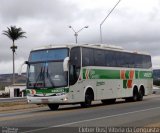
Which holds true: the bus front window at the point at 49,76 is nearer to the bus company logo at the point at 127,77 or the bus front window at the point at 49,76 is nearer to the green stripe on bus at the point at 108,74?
the green stripe on bus at the point at 108,74

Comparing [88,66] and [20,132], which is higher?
[88,66]

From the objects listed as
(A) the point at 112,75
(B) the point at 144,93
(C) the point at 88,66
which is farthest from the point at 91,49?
(B) the point at 144,93

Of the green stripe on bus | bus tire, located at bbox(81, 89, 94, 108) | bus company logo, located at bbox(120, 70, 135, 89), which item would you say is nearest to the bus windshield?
the green stripe on bus

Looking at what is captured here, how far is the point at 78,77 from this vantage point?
26953 millimetres

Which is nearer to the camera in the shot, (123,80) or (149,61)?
(123,80)

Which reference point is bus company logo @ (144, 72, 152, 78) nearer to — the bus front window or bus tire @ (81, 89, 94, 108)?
bus tire @ (81, 89, 94, 108)

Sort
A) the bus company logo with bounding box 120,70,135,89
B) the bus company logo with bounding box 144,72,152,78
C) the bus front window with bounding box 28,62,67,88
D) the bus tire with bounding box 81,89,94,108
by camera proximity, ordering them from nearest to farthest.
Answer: the bus front window with bounding box 28,62,67,88 < the bus tire with bounding box 81,89,94,108 < the bus company logo with bounding box 120,70,135,89 < the bus company logo with bounding box 144,72,152,78

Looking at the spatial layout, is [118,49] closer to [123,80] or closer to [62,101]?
[123,80]

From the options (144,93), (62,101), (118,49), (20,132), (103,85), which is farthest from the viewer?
(144,93)

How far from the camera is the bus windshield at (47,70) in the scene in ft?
85.2

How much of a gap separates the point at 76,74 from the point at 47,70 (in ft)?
5.48

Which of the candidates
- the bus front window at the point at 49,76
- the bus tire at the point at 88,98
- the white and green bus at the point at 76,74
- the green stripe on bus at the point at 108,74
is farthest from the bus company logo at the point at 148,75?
the bus front window at the point at 49,76

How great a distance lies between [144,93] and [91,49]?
29.4 ft

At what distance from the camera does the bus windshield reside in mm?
25969
